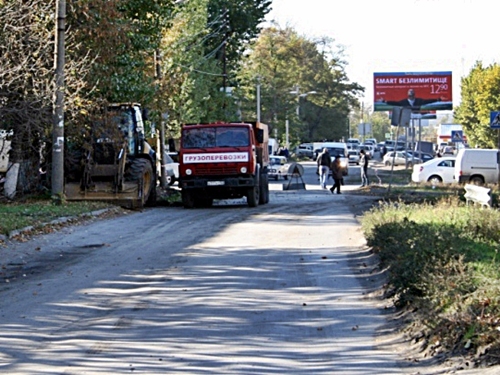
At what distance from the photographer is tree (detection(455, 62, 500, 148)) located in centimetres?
7369

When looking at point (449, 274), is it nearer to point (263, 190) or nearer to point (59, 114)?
point (59, 114)

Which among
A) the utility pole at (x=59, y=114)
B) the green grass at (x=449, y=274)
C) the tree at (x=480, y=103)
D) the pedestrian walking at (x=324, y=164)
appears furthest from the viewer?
the tree at (x=480, y=103)

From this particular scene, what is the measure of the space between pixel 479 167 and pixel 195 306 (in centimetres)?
3377

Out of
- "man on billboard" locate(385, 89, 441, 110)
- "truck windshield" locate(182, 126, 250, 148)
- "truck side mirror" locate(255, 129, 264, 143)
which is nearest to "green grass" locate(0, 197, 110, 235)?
"truck windshield" locate(182, 126, 250, 148)

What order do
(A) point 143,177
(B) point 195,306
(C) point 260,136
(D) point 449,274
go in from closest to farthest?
(D) point 449,274 < (B) point 195,306 < (A) point 143,177 < (C) point 260,136

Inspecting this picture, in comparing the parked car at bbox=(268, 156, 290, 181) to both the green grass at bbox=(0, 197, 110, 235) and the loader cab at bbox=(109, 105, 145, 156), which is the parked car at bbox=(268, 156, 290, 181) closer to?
the loader cab at bbox=(109, 105, 145, 156)

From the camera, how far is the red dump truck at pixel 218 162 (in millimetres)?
27078

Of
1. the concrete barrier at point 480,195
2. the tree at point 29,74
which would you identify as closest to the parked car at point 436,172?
the tree at point 29,74

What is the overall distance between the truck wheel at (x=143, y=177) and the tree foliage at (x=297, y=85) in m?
45.5

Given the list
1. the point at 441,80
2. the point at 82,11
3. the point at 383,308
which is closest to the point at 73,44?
the point at 82,11

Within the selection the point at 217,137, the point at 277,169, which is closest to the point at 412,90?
the point at 277,169

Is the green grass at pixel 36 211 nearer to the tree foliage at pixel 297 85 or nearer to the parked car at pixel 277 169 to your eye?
the parked car at pixel 277 169

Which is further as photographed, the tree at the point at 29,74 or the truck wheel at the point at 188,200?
the truck wheel at the point at 188,200

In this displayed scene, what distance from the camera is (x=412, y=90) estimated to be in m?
64.0
